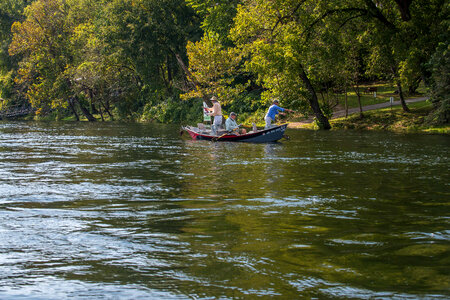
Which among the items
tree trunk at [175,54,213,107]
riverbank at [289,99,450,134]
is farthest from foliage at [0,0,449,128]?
riverbank at [289,99,450,134]

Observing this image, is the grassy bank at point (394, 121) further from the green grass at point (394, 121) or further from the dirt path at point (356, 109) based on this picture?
the dirt path at point (356, 109)

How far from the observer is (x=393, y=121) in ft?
110

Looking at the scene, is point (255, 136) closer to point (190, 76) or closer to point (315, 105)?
point (315, 105)

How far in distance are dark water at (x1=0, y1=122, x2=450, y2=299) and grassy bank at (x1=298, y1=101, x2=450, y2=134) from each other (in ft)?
49.6

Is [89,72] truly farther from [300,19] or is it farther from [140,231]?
[140,231]

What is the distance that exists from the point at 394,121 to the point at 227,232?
1094 inches

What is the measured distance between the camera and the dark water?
18.8 ft

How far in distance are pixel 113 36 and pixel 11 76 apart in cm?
2693

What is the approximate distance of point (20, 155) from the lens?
66.5 ft

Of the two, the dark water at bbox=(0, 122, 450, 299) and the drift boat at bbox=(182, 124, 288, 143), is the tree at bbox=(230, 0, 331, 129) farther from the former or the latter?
the dark water at bbox=(0, 122, 450, 299)

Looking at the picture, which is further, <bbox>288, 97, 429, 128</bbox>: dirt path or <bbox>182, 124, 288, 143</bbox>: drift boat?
<bbox>288, 97, 429, 128</bbox>: dirt path

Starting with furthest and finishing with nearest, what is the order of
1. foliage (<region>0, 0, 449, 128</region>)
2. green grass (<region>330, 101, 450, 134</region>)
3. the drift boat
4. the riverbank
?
1. foliage (<region>0, 0, 449, 128</region>)
2. green grass (<region>330, 101, 450, 134</region>)
3. the riverbank
4. the drift boat

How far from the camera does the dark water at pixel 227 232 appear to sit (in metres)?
5.72

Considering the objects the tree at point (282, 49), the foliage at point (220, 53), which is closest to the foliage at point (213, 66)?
the foliage at point (220, 53)
